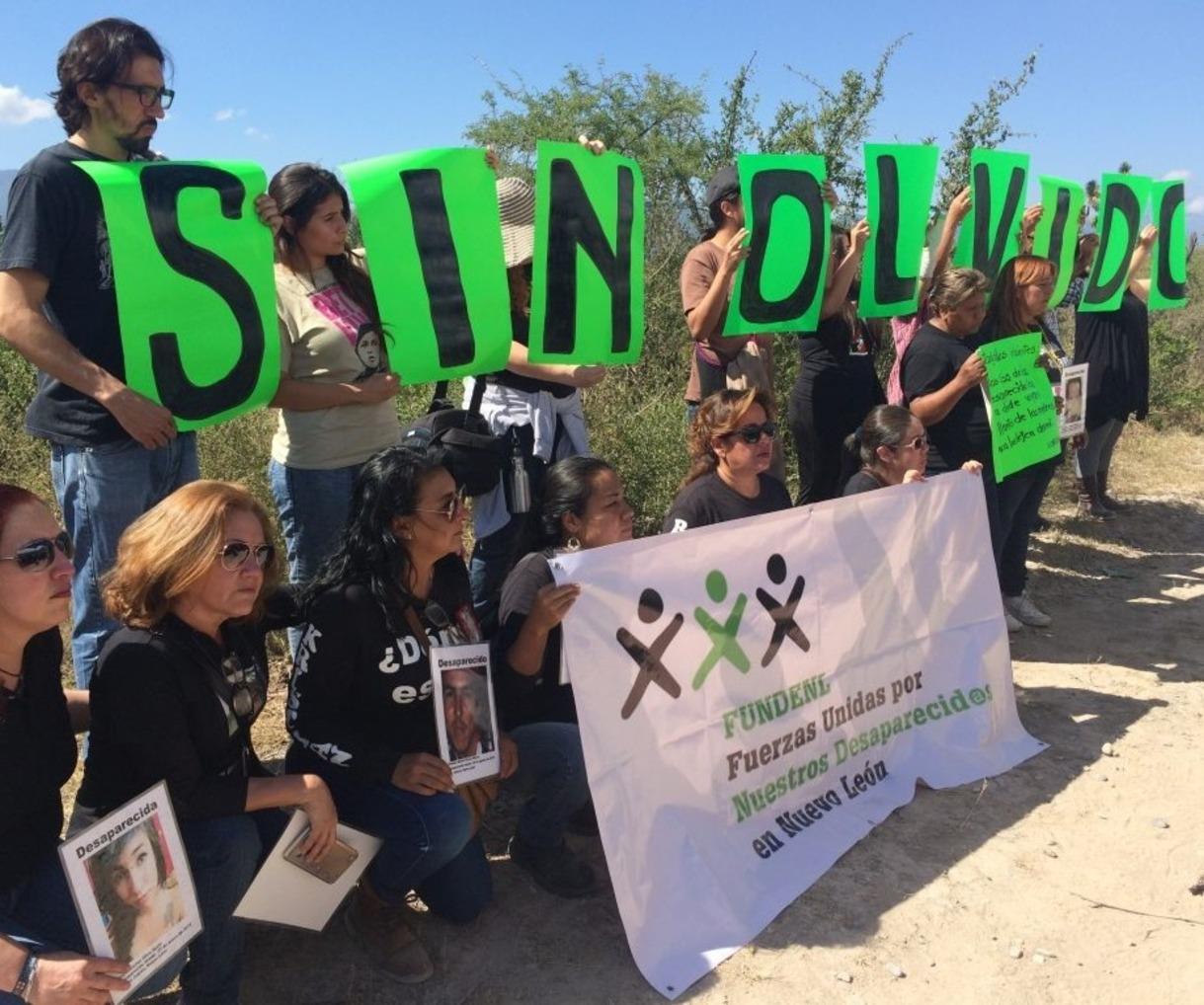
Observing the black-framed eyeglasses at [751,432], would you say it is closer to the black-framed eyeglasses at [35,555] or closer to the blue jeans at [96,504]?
the blue jeans at [96,504]

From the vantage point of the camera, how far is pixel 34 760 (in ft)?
6.89

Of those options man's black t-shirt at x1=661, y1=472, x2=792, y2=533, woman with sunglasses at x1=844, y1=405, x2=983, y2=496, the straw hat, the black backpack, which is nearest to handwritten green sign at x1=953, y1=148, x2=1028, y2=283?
woman with sunglasses at x1=844, y1=405, x2=983, y2=496

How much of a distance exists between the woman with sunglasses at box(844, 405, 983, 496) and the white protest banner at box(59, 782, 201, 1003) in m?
2.67

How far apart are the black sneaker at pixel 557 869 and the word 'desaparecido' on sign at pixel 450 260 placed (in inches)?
56.0

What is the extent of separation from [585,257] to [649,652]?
141cm

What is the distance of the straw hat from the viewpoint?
3.61 metres

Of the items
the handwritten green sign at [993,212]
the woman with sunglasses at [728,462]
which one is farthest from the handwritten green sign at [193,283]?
the handwritten green sign at [993,212]

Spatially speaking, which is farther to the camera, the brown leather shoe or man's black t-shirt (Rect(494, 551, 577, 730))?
man's black t-shirt (Rect(494, 551, 577, 730))

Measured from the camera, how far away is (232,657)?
7.91ft

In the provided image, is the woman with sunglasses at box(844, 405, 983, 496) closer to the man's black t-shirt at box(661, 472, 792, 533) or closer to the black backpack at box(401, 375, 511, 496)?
the man's black t-shirt at box(661, 472, 792, 533)

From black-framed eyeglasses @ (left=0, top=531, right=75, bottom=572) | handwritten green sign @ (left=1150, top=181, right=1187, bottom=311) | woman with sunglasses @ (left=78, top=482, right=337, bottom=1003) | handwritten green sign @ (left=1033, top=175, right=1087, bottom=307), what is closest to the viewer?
black-framed eyeglasses @ (left=0, top=531, right=75, bottom=572)

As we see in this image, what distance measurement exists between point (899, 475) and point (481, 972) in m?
2.34

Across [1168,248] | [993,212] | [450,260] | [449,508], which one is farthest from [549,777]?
[1168,248]

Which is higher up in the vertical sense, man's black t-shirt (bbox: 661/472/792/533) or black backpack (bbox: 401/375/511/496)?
black backpack (bbox: 401/375/511/496)
